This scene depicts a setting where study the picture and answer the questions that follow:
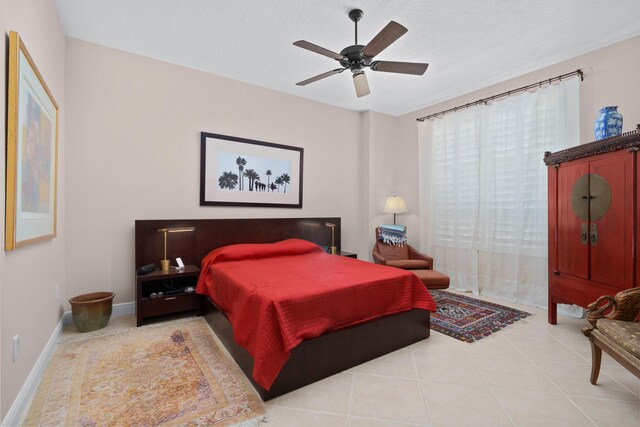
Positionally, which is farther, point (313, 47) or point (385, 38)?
point (313, 47)

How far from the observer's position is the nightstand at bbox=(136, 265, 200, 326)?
2.93 meters

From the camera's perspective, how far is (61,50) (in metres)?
2.80

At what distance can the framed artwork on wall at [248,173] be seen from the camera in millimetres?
3697

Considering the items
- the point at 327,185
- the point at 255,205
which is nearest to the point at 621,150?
the point at 327,185

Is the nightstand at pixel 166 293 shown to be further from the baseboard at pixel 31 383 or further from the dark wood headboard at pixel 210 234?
the baseboard at pixel 31 383

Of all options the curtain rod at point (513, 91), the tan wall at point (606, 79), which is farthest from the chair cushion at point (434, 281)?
the curtain rod at point (513, 91)

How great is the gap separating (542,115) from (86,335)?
5.20 meters

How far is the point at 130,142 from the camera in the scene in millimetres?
3264

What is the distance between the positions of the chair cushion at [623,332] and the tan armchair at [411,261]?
1601 mm

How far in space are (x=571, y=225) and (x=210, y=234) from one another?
12.3ft

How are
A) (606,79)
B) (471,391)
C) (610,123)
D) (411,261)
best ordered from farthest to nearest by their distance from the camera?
(411,261) → (606,79) → (610,123) → (471,391)

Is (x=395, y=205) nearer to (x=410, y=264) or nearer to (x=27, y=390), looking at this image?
(x=410, y=264)

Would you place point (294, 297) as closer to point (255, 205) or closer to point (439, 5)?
point (255, 205)

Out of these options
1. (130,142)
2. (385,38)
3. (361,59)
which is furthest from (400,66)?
(130,142)
